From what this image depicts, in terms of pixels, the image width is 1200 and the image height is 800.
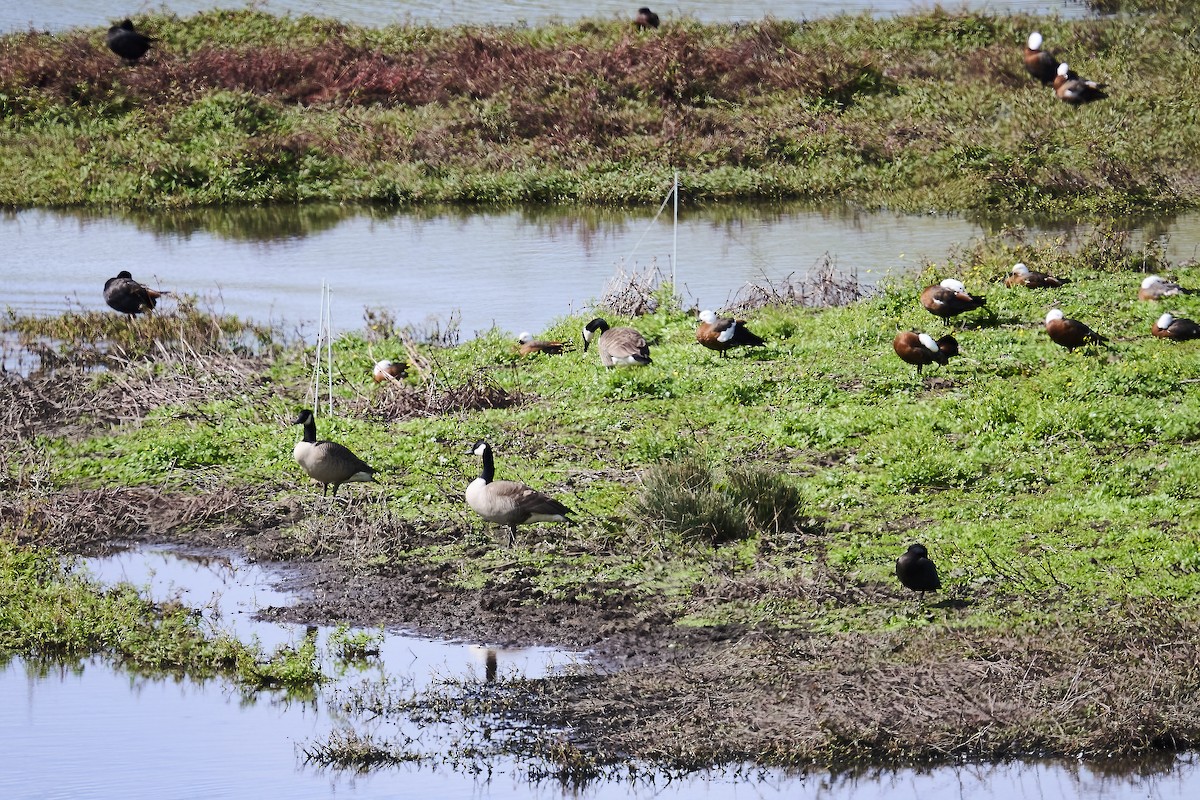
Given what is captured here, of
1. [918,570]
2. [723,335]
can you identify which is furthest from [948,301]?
[918,570]

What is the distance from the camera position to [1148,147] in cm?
3312

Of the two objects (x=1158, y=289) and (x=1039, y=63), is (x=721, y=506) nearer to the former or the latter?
(x=1158, y=289)

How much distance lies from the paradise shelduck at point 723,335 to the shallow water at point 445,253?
374cm

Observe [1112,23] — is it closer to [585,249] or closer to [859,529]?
[585,249]

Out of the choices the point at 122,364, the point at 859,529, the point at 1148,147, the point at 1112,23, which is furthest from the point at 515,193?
the point at 859,529

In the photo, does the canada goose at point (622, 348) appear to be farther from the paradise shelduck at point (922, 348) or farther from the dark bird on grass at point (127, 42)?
the dark bird on grass at point (127, 42)

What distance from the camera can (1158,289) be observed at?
20.5 metres

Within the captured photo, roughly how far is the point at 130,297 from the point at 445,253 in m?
7.83

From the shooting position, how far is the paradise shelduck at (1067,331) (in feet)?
58.7

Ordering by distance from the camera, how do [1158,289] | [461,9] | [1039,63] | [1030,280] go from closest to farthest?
[1158,289], [1030,280], [1039,63], [461,9]

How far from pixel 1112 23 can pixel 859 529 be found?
107ft

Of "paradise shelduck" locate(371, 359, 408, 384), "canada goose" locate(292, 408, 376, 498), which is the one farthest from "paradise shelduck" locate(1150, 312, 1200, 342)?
"canada goose" locate(292, 408, 376, 498)

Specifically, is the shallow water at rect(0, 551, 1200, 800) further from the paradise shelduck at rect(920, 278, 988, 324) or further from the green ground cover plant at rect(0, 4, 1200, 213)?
the green ground cover plant at rect(0, 4, 1200, 213)

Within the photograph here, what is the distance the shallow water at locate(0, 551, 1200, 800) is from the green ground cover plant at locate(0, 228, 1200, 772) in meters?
0.20
